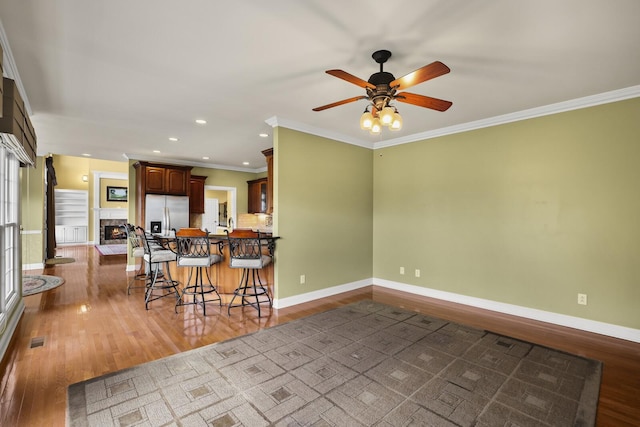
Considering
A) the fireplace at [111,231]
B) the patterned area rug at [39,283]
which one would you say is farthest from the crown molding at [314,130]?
the fireplace at [111,231]

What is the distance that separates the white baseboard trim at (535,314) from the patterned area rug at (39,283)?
5892 mm

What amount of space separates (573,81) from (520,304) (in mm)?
2593

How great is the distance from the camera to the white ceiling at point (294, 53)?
6.15 feet

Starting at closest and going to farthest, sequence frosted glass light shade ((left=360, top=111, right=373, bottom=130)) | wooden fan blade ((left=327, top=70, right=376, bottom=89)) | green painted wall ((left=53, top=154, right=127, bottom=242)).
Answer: wooden fan blade ((left=327, top=70, right=376, bottom=89)), frosted glass light shade ((left=360, top=111, right=373, bottom=130)), green painted wall ((left=53, top=154, right=127, bottom=242))

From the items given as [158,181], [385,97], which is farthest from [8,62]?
[158,181]

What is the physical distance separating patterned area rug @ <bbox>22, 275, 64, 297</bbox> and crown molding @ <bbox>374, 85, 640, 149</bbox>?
21.1ft

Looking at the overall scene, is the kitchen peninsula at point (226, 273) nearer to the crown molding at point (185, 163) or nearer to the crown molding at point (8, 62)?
the crown molding at point (8, 62)

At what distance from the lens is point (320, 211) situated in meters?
4.56

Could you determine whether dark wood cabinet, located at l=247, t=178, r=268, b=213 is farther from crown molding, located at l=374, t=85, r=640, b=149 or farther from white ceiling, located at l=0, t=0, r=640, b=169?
crown molding, located at l=374, t=85, r=640, b=149

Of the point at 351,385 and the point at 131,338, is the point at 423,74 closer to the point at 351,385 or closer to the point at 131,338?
the point at 351,385

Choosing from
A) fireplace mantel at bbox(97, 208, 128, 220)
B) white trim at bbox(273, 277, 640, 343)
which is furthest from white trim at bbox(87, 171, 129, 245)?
white trim at bbox(273, 277, 640, 343)

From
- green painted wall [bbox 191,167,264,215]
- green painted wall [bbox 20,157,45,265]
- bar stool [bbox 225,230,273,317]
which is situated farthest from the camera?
green painted wall [bbox 191,167,264,215]

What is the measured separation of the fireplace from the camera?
11.0 meters

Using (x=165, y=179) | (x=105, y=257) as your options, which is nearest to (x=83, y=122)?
(x=165, y=179)
